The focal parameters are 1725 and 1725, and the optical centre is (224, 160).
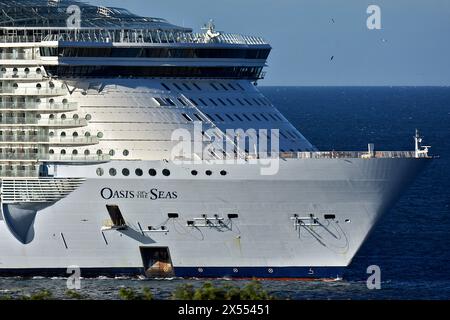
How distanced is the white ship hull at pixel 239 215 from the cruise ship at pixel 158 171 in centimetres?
3

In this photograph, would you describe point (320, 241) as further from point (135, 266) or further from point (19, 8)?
point (19, 8)

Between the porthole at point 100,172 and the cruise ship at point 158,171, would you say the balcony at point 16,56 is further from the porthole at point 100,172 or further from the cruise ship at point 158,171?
the porthole at point 100,172

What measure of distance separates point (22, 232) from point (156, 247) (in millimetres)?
4652

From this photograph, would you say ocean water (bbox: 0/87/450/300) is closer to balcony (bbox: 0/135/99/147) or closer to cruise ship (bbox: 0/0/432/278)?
cruise ship (bbox: 0/0/432/278)

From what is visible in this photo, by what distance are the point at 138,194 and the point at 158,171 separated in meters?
1.04

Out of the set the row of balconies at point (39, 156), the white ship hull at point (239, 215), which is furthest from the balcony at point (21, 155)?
the white ship hull at point (239, 215)

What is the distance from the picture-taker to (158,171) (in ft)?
184

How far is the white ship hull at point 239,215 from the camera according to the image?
55969 mm

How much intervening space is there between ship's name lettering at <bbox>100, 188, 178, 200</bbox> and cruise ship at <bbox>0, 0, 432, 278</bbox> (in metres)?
0.03

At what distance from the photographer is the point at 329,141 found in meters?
114

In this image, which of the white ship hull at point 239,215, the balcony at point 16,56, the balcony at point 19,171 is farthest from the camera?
the balcony at point 16,56

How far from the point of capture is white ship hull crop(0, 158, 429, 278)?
2203 inches

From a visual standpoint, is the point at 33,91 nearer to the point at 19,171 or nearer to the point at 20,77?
the point at 20,77
